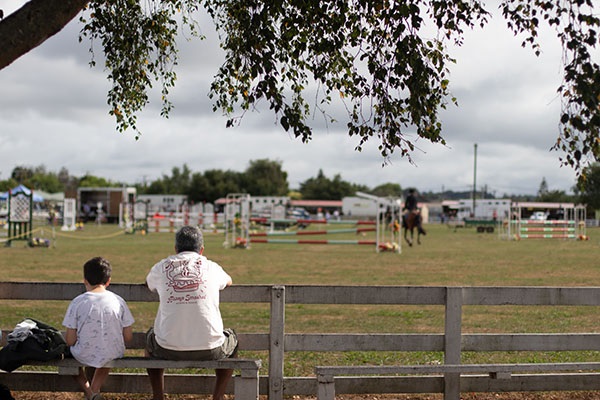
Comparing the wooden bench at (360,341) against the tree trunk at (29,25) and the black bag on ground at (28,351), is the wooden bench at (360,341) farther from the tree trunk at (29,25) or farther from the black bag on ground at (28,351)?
the tree trunk at (29,25)

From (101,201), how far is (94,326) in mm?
74202

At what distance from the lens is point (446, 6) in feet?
19.9

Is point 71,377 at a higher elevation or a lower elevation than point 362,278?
higher

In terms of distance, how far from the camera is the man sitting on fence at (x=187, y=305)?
5355 mm

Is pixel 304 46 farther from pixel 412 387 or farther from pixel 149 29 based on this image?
pixel 412 387

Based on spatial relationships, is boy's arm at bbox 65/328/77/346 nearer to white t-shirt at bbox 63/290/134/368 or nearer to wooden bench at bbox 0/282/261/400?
white t-shirt at bbox 63/290/134/368

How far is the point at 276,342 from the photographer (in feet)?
19.6

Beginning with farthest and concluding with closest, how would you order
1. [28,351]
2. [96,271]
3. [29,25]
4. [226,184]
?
1. [226,184]
2. [96,271]
3. [28,351]
4. [29,25]

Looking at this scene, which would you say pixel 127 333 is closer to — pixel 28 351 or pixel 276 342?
pixel 28 351

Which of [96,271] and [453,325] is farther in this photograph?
[453,325]

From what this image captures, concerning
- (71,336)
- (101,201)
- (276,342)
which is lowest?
(276,342)

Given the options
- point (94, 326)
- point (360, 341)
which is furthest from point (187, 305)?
point (360, 341)

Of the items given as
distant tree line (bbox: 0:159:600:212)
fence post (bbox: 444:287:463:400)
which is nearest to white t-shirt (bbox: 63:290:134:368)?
fence post (bbox: 444:287:463:400)

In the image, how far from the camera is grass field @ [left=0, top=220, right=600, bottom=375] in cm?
1037
